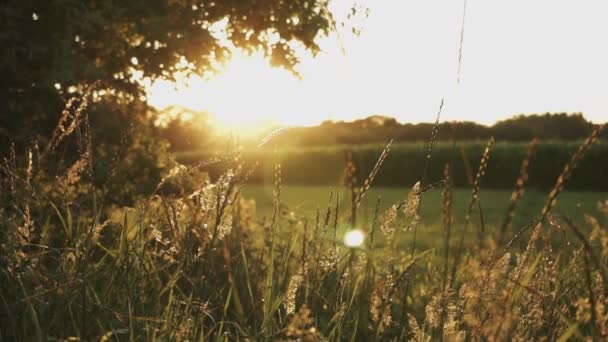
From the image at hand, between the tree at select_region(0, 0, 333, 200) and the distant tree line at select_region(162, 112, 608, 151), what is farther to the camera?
the tree at select_region(0, 0, 333, 200)

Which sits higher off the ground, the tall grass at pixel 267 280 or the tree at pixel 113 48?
the tree at pixel 113 48

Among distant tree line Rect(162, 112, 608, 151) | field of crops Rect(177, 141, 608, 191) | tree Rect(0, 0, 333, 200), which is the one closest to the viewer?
distant tree line Rect(162, 112, 608, 151)

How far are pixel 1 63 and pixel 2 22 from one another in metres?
0.45

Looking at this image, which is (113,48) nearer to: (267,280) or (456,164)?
(267,280)

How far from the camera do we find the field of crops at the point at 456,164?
30.9 m

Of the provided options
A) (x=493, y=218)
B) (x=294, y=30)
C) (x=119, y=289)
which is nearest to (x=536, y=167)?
(x=493, y=218)

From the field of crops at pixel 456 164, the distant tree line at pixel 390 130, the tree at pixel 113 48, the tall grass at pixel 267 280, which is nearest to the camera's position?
the tall grass at pixel 267 280

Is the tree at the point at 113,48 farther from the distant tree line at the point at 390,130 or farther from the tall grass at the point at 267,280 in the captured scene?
the tall grass at the point at 267,280

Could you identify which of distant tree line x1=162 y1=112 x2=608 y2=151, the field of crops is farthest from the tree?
the field of crops

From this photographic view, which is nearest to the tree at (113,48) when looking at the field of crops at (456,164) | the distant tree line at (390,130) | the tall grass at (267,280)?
the distant tree line at (390,130)

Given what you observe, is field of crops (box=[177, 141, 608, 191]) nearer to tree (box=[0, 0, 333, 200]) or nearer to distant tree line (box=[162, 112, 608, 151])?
distant tree line (box=[162, 112, 608, 151])

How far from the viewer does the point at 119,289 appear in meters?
2.82

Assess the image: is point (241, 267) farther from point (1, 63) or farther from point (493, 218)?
point (493, 218)

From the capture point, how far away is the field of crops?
30891mm
